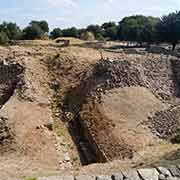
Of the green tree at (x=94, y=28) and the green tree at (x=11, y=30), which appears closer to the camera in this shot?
the green tree at (x=11, y=30)

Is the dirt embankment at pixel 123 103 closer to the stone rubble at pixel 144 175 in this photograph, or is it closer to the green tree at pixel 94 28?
the stone rubble at pixel 144 175

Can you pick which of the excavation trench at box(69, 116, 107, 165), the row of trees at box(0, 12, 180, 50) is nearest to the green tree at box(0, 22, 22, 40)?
the row of trees at box(0, 12, 180, 50)

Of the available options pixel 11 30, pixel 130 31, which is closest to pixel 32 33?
pixel 11 30

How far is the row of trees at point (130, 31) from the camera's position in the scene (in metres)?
37.8

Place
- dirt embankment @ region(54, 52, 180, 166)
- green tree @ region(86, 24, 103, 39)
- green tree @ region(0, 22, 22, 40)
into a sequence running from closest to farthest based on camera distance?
dirt embankment @ region(54, 52, 180, 166) < green tree @ region(0, 22, 22, 40) < green tree @ region(86, 24, 103, 39)

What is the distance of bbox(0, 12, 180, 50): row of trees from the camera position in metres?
37.8

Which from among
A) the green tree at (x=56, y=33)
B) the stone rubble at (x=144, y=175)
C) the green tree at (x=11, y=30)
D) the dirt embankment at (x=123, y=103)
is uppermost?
the green tree at (x=11, y=30)

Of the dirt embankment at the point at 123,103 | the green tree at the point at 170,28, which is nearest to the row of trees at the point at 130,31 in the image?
the green tree at the point at 170,28

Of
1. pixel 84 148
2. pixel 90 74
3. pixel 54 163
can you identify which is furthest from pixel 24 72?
pixel 54 163

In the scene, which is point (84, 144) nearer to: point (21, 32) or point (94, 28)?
point (21, 32)

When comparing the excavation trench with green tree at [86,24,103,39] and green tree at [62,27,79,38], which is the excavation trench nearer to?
green tree at [62,27,79,38]

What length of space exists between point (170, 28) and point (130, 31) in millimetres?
13140

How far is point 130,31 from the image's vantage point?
165 feet

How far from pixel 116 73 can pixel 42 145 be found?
6810 mm
